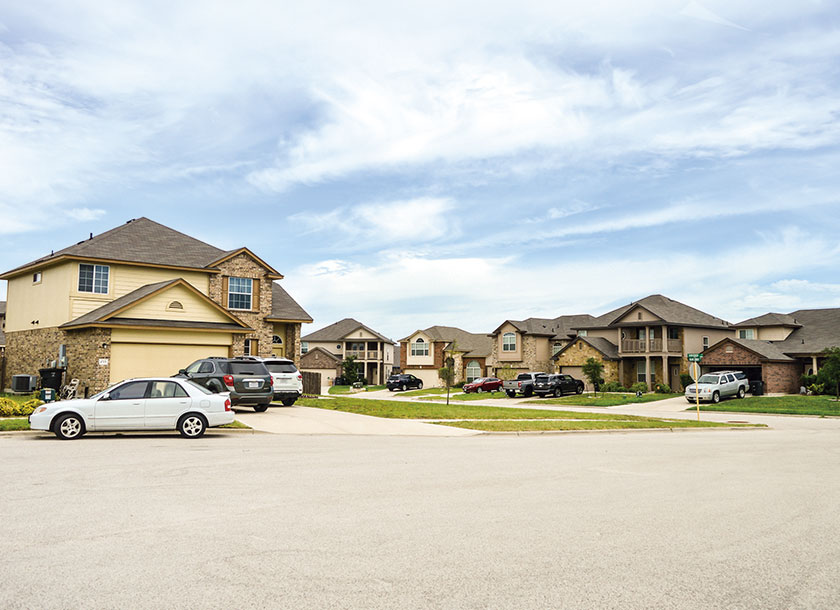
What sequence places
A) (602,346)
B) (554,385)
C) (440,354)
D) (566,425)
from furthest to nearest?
(440,354) < (602,346) < (554,385) < (566,425)

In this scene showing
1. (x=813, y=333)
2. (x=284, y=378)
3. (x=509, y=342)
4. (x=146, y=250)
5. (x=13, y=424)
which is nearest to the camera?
(x=13, y=424)

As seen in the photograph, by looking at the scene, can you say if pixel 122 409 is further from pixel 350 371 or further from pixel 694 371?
pixel 350 371

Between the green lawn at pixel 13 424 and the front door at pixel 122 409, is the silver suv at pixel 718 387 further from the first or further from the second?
the green lawn at pixel 13 424

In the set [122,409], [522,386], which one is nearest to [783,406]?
[522,386]

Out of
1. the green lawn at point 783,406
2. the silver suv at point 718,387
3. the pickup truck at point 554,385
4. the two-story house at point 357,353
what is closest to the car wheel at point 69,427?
the green lawn at point 783,406

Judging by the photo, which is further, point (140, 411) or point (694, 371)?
point (694, 371)

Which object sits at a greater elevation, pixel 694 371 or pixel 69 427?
pixel 694 371

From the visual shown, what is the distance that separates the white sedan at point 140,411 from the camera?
15.8 metres

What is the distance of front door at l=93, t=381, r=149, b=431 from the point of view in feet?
52.7

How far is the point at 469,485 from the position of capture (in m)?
10.3

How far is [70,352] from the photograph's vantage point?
29.8m

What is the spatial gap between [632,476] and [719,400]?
Answer: 114ft

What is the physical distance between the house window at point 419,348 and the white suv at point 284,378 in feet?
172

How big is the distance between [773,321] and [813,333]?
124 inches
